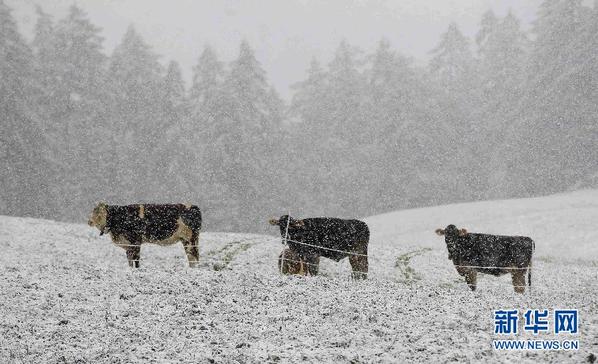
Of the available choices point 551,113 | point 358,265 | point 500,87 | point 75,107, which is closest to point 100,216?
point 358,265

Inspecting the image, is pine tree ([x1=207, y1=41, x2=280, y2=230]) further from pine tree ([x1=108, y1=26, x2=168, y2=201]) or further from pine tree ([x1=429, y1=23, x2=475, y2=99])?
pine tree ([x1=429, y1=23, x2=475, y2=99])

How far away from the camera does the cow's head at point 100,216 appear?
14281 mm

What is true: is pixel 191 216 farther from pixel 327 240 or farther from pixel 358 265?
pixel 358 265

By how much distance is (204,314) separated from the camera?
9.95m

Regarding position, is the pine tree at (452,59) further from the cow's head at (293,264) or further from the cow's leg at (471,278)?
the cow's head at (293,264)

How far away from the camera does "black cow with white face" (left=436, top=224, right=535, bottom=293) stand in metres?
13.8

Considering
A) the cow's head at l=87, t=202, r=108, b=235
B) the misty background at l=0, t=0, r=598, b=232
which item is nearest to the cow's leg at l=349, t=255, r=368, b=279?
the cow's head at l=87, t=202, r=108, b=235

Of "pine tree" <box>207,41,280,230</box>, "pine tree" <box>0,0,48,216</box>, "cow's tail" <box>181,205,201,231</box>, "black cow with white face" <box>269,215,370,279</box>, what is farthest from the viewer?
"pine tree" <box>207,41,280,230</box>

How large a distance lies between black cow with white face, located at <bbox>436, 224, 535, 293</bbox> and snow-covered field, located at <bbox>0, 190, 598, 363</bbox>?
1.37m

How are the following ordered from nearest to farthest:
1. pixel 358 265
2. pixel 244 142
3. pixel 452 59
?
pixel 358 265
pixel 244 142
pixel 452 59

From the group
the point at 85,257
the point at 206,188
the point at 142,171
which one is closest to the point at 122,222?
the point at 85,257

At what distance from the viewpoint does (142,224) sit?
47.4ft

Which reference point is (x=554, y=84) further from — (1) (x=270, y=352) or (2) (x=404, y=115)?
(1) (x=270, y=352)

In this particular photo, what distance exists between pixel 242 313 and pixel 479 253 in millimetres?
6418
